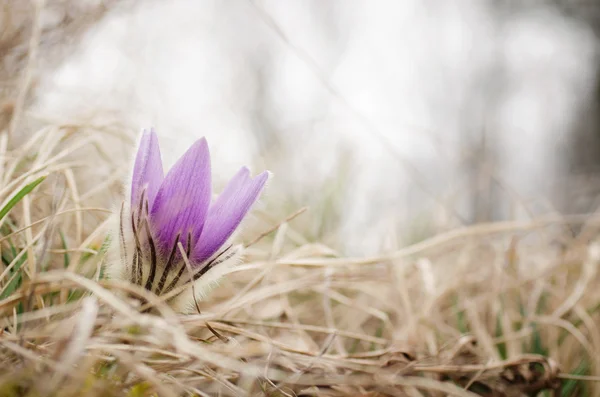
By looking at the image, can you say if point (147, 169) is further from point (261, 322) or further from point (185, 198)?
point (261, 322)

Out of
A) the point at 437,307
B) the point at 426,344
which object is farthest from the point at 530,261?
the point at 426,344

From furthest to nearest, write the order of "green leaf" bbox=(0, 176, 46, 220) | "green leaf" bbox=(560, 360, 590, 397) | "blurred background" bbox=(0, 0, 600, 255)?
"blurred background" bbox=(0, 0, 600, 255)
"green leaf" bbox=(560, 360, 590, 397)
"green leaf" bbox=(0, 176, 46, 220)

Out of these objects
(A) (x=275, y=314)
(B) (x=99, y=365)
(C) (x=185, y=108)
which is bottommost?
(A) (x=275, y=314)

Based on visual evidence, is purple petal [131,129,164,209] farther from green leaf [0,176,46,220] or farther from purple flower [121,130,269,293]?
green leaf [0,176,46,220]

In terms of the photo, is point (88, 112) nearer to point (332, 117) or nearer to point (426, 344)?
point (426, 344)

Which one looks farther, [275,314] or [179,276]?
[275,314]

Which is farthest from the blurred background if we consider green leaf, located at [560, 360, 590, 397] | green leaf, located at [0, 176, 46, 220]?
green leaf, located at [560, 360, 590, 397]
